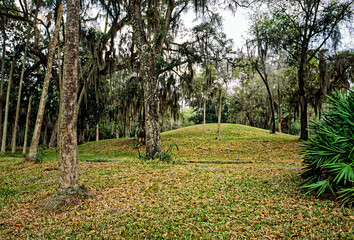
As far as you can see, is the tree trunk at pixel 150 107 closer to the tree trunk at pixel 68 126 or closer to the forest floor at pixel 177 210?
the forest floor at pixel 177 210

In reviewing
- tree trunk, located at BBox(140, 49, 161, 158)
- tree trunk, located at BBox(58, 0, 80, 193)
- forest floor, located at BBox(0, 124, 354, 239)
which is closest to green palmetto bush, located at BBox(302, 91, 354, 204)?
forest floor, located at BBox(0, 124, 354, 239)

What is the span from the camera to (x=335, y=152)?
372 centimetres

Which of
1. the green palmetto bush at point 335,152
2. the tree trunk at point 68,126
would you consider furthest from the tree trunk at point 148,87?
the green palmetto bush at point 335,152

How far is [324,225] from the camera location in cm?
289

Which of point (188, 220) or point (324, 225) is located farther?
point (188, 220)

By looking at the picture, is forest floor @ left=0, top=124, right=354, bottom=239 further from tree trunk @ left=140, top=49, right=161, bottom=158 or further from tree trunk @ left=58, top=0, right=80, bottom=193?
tree trunk @ left=140, top=49, right=161, bottom=158

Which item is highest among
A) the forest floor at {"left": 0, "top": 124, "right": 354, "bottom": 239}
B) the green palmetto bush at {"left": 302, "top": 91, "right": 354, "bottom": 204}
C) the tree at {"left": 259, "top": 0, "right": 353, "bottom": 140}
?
the tree at {"left": 259, "top": 0, "right": 353, "bottom": 140}

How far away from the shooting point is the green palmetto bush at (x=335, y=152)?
3459 millimetres

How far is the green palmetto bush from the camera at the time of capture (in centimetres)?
346

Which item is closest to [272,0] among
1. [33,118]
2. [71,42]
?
[71,42]

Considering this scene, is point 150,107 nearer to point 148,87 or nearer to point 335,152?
point 148,87

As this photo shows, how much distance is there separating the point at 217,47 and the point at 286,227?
39.6ft

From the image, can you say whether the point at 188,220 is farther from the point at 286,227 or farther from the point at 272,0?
the point at 272,0

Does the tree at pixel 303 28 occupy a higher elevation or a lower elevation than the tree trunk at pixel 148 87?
higher
